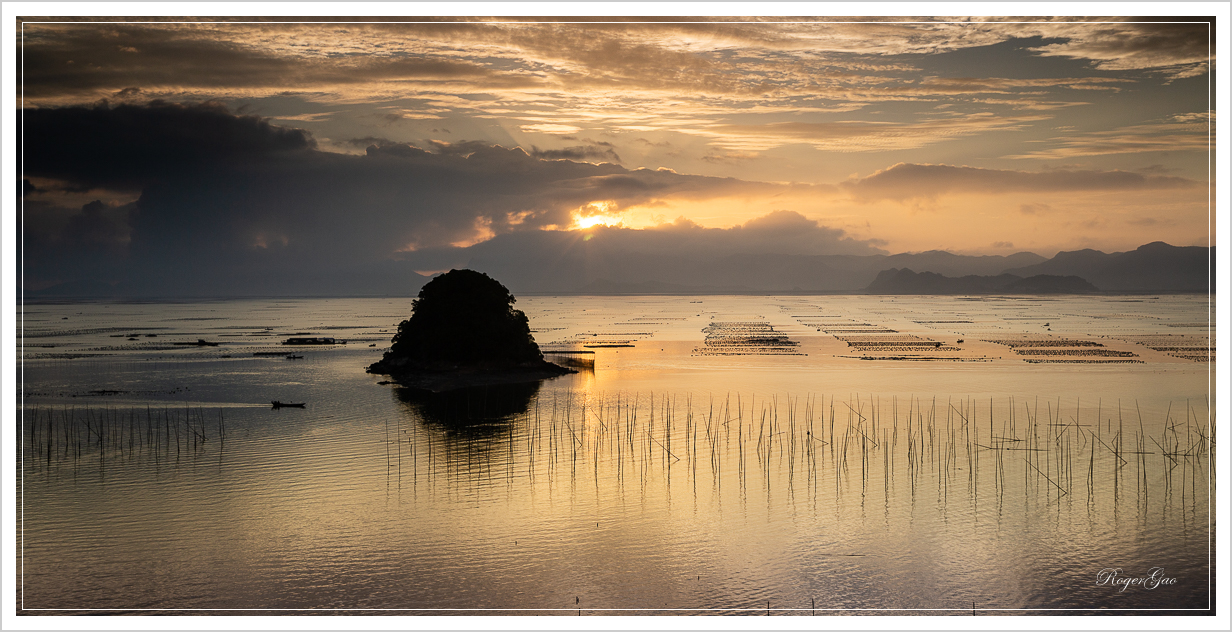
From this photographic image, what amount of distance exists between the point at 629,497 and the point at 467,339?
67.3 feet

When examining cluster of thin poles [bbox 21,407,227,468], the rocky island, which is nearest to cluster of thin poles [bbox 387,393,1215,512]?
cluster of thin poles [bbox 21,407,227,468]

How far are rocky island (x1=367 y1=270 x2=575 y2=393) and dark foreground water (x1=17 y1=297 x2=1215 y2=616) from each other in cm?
275

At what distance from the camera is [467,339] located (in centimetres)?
3469

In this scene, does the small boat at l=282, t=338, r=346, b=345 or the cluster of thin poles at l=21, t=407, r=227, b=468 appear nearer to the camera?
the cluster of thin poles at l=21, t=407, r=227, b=468

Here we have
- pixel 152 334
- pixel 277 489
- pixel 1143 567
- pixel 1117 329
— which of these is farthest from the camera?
pixel 152 334

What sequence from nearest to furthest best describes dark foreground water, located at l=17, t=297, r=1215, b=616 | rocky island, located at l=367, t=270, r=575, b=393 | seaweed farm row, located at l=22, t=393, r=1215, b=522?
dark foreground water, located at l=17, t=297, r=1215, b=616 → seaweed farm row, located at l=22, t=393, r=1215, b=522 → rocky island, located at l=367, t=270, r=575, b=393

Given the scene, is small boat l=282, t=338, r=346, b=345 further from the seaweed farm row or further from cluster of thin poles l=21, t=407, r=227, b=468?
the seaweed farm row

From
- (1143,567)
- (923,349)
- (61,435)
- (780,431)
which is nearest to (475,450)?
(780,431)

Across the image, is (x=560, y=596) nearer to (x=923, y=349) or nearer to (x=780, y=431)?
(x=780, y=431)

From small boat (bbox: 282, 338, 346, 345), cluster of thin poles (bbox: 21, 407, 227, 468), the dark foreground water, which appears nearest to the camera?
the dark foreground water

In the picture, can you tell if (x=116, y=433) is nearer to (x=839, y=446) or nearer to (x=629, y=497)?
(x=629, y=497)

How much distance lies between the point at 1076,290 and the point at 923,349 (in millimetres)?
117380

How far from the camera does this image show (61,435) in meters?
21.4

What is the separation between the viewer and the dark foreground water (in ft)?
36.4
